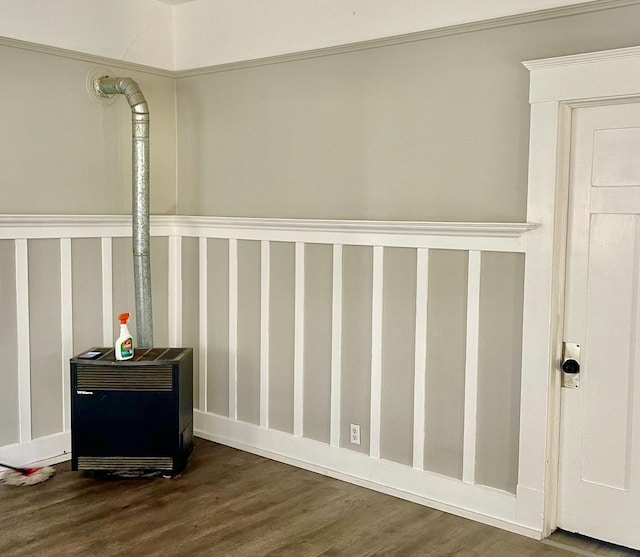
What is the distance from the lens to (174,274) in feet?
14.9

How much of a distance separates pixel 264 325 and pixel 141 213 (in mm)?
899

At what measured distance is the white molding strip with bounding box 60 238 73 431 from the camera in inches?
156

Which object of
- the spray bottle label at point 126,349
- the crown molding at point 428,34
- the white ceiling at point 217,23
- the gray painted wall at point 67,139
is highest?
the white ceiling at point 217,23

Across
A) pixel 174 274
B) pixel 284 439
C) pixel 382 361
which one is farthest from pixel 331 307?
pixel 174 274

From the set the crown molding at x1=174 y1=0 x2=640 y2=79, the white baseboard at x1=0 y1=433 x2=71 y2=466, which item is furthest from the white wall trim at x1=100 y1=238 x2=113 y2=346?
the crown molding at x1=174 y1=0 x2=640 y2=79

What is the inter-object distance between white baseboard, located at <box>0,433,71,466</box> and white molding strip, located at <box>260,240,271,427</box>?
1.07 meters

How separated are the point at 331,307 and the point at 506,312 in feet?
3.15

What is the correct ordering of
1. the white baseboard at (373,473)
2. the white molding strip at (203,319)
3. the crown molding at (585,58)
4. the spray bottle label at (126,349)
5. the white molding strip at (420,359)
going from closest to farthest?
1. the crown molding at (585,58)
2. the white baseboard at (373,473)
3. the white molding strip at (420,359)
4. the spray bottle label at (126,349)
5. the white molding strip at (203,319)

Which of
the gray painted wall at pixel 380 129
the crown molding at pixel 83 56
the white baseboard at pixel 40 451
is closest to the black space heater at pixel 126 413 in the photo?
the white baseboard at pixel 40 451

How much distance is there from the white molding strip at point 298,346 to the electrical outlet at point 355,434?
Answer: 0.34 m

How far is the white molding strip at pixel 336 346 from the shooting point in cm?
376

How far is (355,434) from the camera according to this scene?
3762mm

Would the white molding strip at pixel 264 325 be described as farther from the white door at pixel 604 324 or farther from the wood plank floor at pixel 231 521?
the white door at pixel 604 324

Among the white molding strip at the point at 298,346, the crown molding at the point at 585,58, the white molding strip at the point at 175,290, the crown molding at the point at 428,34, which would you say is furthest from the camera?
the white molding strip at the point at 175,290
